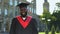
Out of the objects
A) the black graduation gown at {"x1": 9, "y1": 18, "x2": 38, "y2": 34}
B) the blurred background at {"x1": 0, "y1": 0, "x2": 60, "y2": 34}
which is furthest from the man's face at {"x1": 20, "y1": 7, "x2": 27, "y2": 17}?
the blurred background at {"x1": 0, "y1": 0, "x2": 60, "y2": 34}

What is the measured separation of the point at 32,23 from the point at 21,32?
294 mm

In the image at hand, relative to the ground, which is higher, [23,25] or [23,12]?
[23,12]

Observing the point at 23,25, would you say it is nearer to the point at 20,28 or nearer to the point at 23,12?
the point at 20,28

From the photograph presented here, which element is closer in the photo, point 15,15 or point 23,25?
point 23,25

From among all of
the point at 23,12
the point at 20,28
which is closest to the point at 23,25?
the point at 20,28

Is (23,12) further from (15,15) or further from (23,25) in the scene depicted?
(15,15)

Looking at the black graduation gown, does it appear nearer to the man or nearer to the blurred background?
the man

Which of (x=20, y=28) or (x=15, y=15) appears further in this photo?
(x=15, y=15)

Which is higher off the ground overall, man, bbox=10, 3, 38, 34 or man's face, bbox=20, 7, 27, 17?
man's face, bbox=20, 7, 27, 17

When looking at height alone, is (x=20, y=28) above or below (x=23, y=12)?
below

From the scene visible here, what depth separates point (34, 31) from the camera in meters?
6.16

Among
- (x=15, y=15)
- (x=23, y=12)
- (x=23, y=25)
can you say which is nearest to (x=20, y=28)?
(x=23, y=25)

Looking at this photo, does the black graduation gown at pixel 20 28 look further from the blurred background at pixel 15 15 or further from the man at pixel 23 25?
the blurred background at pixel 15 15

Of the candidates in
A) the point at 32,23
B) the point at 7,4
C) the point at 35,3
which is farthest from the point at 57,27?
the point at 32,23
